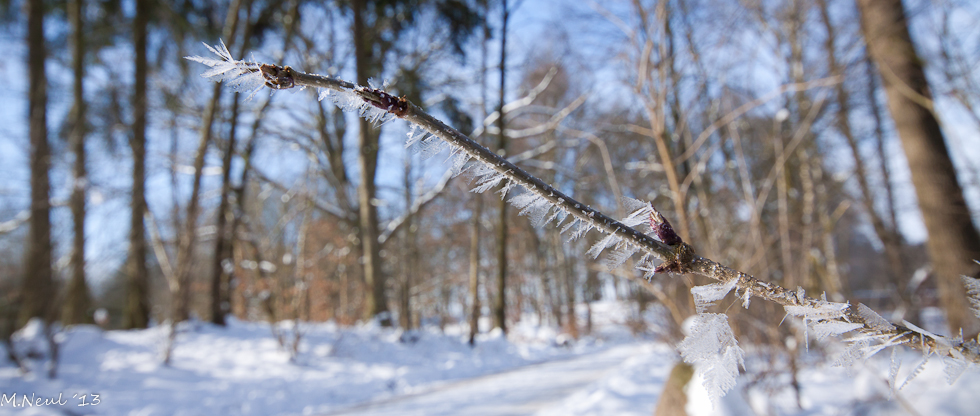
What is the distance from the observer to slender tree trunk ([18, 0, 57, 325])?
17.2 feet

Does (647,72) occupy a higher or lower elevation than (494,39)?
lower

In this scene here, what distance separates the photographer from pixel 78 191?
20.2ft

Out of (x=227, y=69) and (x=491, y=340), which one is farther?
(x=491, y=340)

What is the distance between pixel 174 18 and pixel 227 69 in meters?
11.0

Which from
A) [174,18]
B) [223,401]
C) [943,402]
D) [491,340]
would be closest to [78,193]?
[223,401]

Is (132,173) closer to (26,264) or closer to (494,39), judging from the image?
(26,264)

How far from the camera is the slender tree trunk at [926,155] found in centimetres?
410

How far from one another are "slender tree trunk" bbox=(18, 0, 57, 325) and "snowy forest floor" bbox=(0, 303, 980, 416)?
35cm

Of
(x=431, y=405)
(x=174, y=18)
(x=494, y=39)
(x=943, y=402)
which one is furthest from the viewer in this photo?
(x=494, y=39)

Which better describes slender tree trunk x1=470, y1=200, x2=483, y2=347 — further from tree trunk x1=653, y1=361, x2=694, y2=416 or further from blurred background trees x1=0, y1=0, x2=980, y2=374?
tree trunk x1=653, y1=361, x2=694, y2=416

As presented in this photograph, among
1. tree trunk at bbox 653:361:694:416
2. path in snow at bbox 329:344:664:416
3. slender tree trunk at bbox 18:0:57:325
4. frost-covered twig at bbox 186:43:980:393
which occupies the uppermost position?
slender tree trunk at bbox 18:0:57:325

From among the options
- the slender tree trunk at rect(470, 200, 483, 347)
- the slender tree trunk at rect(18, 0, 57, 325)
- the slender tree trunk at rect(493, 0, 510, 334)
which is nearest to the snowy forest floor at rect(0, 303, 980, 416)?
the slender tree trunk at rect(18, 0, 57, 325)

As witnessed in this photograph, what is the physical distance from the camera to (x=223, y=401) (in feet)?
16.2

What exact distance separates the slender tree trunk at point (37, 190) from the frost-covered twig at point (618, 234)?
6.89m
